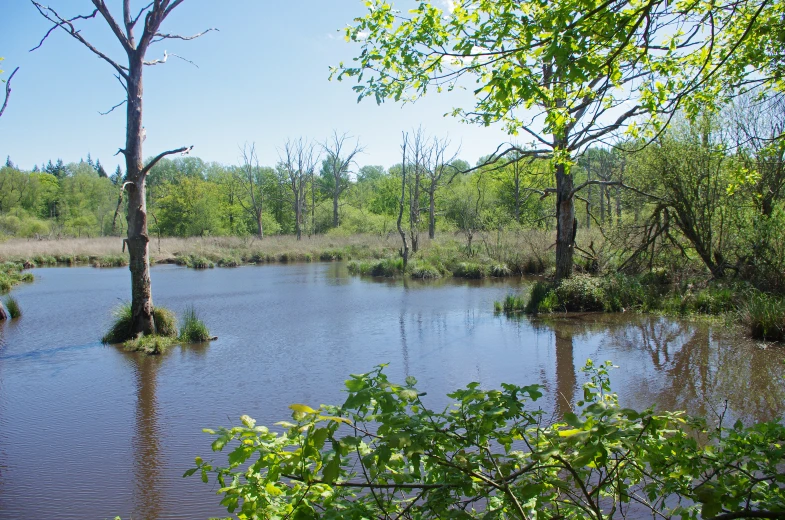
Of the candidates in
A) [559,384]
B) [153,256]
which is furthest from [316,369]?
[153,256]

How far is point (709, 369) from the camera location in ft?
27.5

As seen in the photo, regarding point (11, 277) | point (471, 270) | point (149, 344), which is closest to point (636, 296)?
point (471, 270)

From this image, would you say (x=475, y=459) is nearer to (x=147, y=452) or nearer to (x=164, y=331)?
(x=147, y=452)

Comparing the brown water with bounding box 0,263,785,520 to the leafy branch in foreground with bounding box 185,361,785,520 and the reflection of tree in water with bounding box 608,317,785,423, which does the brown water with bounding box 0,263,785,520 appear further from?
→ the leafy branch in foreground with bounding box 185,361,785,520

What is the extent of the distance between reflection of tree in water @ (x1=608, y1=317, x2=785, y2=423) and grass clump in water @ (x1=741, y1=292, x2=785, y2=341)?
11.3 inches

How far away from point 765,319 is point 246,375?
865cm

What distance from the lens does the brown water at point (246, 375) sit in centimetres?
558

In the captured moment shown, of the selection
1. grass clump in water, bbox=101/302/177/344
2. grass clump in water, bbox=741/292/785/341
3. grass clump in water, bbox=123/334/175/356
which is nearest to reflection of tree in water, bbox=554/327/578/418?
grass clump in water, bbox=741/292/785/341

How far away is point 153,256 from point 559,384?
35.2 metres

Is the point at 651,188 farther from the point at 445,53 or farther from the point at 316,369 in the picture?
the point at 445,53

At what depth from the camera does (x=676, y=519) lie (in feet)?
13.4

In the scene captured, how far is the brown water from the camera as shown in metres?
5.58

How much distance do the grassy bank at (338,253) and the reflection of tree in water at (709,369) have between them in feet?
35.7

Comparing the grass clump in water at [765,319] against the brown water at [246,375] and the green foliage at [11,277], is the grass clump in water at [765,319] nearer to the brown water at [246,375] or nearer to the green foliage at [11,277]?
the brown water at [246,375]
